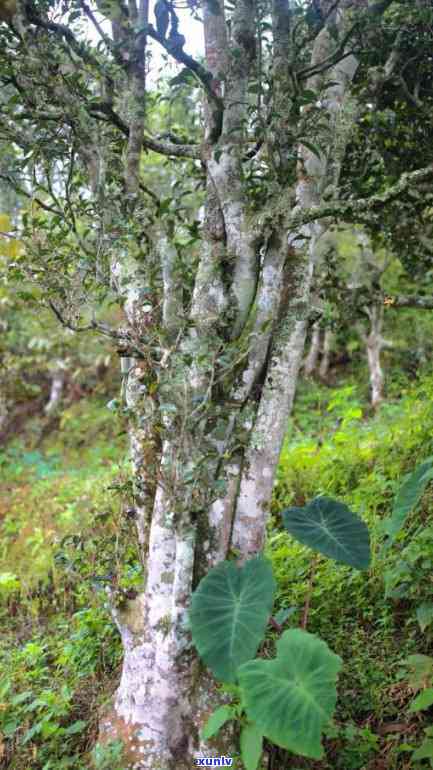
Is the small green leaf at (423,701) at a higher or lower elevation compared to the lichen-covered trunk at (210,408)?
lower

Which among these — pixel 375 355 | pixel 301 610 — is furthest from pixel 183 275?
pixel 375 355

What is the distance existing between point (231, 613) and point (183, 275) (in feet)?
4.67

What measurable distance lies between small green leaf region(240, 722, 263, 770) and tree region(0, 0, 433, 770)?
35 centimetres

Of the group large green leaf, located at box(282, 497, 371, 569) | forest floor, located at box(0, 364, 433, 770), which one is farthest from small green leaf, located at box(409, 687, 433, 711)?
large green leaf, located at box(282, 497, 371, 569)

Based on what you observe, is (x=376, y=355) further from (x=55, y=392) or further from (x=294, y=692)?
(x=294, y=692)

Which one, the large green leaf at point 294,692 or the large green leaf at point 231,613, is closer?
the large green leaf at point 294,692

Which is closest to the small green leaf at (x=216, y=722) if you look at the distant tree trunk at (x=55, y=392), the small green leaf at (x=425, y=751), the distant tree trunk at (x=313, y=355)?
the small green leaf at (x=425, y=751)

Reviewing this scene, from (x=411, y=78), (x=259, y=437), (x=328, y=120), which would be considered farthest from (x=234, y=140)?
(x=411, y=78)

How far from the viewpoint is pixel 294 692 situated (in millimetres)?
1774

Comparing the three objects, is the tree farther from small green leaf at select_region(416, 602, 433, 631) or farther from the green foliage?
small green leaf at select_region(416, 602, 433, 631)

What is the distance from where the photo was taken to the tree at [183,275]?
7.34 feet

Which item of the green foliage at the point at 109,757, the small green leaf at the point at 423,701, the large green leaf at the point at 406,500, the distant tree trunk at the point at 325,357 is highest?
the distant tree trunk at the point at 325,357

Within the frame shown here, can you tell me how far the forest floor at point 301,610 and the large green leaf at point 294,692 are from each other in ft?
1.47

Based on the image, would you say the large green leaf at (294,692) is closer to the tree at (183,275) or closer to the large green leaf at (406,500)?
the tree at (183,275)
